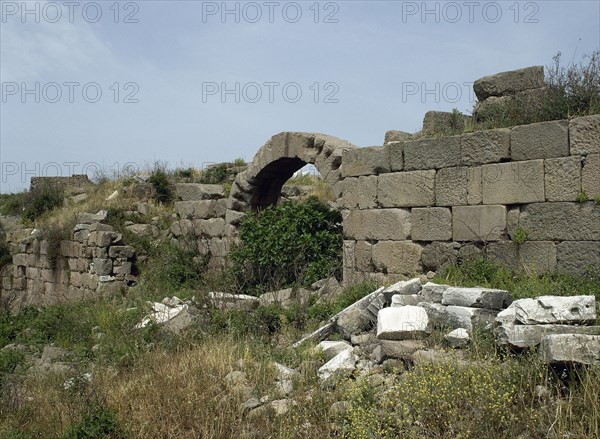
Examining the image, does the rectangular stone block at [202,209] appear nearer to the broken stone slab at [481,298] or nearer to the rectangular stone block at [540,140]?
the rectangular stone block at [540,140]

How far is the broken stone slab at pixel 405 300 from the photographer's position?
7.30 metres

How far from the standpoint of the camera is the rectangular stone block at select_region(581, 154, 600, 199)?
7898 millimetres

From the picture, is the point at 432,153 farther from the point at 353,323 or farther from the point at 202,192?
the point at 202,192

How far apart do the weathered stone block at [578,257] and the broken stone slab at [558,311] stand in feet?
6.47

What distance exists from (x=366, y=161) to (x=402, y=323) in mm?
4203

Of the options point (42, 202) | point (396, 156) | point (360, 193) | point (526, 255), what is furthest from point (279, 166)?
point (42, 202)

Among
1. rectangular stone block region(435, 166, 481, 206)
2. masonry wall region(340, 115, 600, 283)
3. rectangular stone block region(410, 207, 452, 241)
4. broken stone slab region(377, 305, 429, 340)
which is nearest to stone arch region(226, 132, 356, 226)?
masonry wall region(340, 115, 600, 283)

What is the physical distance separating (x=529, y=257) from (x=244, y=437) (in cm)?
462

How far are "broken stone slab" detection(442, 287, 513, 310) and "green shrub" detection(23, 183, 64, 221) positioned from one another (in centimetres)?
1540

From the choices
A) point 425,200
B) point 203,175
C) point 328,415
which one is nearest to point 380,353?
point 328,415

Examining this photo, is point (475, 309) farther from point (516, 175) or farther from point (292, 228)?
point (292, 228)

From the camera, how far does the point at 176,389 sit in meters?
6.12

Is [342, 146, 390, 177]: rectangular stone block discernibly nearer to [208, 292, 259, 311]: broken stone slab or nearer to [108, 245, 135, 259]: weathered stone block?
[208, 292, 259, 311]: broken stone slab

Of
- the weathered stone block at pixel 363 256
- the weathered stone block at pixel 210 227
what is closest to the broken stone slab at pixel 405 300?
the weathered stone block at pixel 363 256
